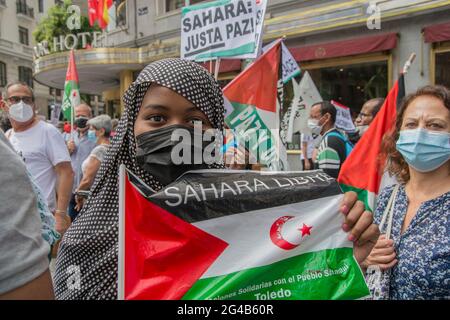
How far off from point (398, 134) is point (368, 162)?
93cm

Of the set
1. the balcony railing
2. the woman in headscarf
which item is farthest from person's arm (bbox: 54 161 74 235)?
the balcony railing

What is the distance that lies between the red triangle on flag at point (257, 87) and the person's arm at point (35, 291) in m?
3.42

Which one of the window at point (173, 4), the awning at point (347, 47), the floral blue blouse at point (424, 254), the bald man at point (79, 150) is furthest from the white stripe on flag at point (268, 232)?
the window at point (173, 4)

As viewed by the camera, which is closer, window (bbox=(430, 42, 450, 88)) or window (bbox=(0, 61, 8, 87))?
window (bbox=(430, 42, 450, 88))

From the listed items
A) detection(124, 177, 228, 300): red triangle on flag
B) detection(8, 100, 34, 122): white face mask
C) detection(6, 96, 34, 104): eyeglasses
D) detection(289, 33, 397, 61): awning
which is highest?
detection(289, 33, 397, 61): awning

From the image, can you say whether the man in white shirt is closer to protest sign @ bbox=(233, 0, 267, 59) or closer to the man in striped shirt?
protest sign @ bbox=(233, 0, 267, 59)

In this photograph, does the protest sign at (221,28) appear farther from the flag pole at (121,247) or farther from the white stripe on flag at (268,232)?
the flag pole at (121,247)

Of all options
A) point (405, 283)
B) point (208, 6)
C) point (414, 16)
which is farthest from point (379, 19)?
point (405, 283)

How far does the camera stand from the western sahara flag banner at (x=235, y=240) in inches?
45.7

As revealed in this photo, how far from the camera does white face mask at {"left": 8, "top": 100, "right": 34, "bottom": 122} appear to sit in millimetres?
3961

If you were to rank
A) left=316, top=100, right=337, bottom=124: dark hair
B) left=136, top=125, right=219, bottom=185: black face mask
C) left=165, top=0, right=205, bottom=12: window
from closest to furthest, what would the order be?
1. left=136, top=125, right=219, bottom=185: black face mask
2. left=316, top=100, right=337, bottom=124: dark hair
3. left=165, top=0, right=205, bottom=12: window

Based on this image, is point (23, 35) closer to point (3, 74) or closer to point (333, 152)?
point (3, 74)

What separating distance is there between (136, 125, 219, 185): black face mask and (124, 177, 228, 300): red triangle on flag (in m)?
0.29

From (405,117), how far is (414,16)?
25.4 ft
